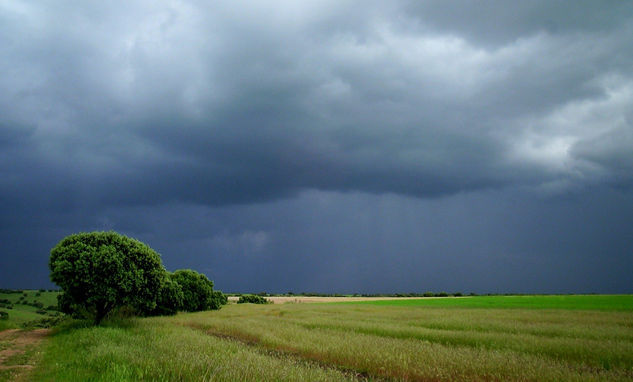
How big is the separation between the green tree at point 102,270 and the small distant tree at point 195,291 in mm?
18985

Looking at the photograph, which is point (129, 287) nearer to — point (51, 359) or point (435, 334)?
point (51, 359)

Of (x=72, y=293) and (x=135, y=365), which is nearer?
(x=135, y=365)

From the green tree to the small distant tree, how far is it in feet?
62.3

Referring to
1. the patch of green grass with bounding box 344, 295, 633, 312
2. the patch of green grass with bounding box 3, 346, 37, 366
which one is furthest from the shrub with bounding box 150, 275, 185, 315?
the patch of green grass with bounding box 344, 295, 633, 312

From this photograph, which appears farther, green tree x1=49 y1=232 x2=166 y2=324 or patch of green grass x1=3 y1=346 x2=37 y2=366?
green tree x1=49 y1=232 x2=166 y2=324

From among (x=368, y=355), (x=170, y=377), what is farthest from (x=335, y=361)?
(x=170, y=377)

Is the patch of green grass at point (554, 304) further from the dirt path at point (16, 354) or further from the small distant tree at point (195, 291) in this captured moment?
the dirt path at point (16, 354)

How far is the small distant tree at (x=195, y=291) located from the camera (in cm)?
4566

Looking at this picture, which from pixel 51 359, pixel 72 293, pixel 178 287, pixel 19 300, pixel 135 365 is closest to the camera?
pixel 135 365

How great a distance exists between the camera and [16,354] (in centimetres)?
1697

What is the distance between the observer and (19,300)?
5831 cm

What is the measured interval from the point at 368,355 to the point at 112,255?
19932 mm

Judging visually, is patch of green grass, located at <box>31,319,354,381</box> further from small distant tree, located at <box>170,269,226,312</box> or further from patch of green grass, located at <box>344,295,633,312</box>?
patch of green grass, located at <box>344,295,633,312</box>

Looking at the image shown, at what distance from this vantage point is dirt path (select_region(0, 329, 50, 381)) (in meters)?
13.0
